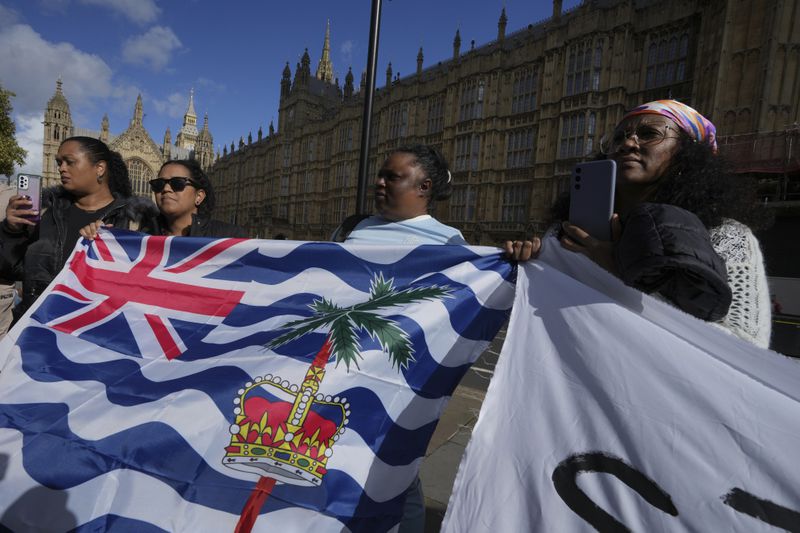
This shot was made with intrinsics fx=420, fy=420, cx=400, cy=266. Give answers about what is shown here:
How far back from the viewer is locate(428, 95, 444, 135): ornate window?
2572cm

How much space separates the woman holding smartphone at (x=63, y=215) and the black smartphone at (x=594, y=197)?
2.85m

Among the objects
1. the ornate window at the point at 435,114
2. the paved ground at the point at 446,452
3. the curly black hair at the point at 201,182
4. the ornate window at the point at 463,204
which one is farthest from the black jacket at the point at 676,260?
the ornate window at the point at 435,114

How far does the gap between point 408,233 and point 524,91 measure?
22518 mm

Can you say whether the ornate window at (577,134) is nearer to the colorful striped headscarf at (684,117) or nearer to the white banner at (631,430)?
the colorful striped headscarf at (684,117)

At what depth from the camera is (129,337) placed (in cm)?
204

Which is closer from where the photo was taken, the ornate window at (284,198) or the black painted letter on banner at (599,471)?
the black painted letter on banner at (599,471)

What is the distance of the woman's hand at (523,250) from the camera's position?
63.0 inches

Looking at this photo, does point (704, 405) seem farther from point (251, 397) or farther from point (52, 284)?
point (52, 284)

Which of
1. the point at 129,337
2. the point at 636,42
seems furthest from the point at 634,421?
the point at 636,42

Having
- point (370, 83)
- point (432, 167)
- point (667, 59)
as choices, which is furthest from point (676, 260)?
point (667, 59)

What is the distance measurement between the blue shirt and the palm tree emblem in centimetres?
48

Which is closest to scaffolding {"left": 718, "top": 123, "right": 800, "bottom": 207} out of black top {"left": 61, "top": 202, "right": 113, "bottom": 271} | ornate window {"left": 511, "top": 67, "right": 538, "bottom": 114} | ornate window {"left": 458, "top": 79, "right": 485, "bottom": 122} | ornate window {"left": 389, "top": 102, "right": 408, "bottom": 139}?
ornate window {"left": 511, "top": 67, "right": 538, "bottom": 114}

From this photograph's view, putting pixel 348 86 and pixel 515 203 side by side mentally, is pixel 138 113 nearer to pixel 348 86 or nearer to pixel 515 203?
pixel 348 86

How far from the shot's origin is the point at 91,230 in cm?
265
